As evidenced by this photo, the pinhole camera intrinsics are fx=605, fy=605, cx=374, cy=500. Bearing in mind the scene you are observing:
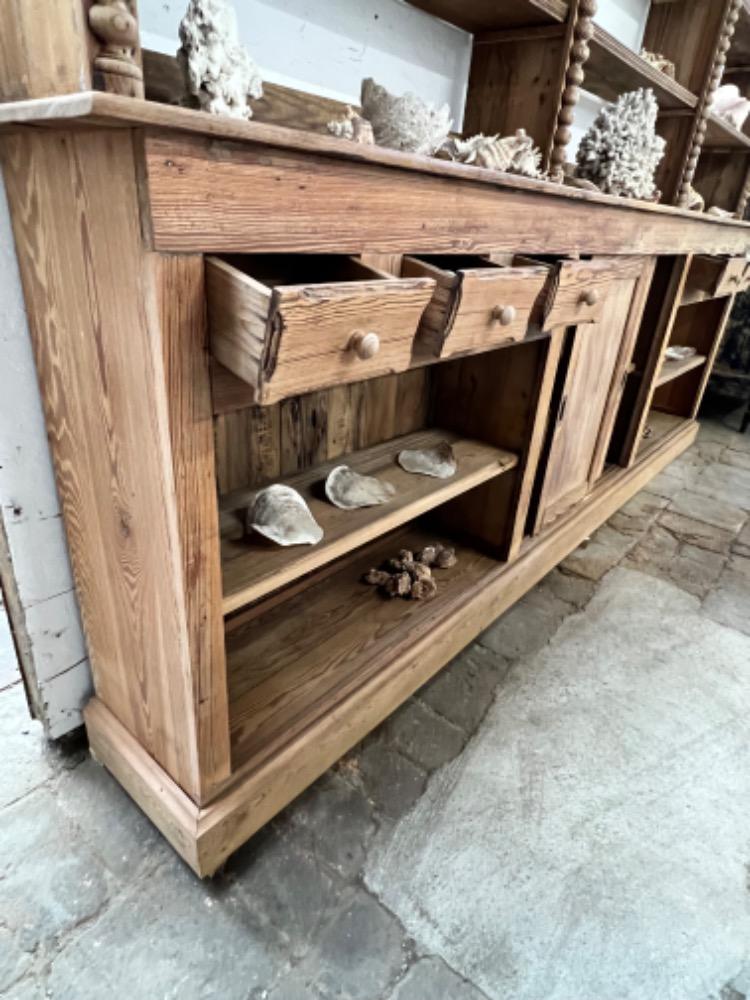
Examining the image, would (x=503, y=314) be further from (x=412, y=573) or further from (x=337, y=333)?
(x=412, y=573)

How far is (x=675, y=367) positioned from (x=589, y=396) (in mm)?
1176

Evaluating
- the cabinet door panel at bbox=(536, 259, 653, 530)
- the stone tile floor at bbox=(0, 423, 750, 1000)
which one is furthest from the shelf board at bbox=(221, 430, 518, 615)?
the stone tile floor at bbox=(0, 423, 750, 1000)

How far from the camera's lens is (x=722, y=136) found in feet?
8.84

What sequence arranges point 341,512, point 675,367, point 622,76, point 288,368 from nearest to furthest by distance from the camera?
1. point 288,368
2. point 341,512
3. point 622,76
4. point 675,367

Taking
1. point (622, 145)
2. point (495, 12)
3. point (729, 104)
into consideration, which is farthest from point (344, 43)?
point (729, 104)

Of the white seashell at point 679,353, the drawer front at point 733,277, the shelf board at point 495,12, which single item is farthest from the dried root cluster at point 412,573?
the white seashell at point 679,353

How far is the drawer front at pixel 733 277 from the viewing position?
2.53 meters

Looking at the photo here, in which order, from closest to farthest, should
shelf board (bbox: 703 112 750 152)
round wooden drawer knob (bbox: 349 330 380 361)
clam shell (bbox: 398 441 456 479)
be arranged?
round wooden drawer knob (bbox: 349 330 380 361) < clam shell (bbox: 398 441 456 479) < shelf board (bbox: 703 112 750 152)

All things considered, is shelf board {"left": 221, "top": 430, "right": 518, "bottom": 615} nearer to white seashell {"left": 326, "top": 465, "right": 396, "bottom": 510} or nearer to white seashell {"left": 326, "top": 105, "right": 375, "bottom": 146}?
white seashell {"left": 326, "top": 465, "right": 396, "bottom": 510}

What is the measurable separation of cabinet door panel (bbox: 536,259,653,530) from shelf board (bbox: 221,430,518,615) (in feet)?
0.91

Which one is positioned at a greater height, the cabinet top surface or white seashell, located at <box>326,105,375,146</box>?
white seashell, located at <box>326,105,375,146</box>

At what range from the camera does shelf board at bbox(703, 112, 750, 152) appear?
2.42m

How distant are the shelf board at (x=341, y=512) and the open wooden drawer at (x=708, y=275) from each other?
1.46 metres

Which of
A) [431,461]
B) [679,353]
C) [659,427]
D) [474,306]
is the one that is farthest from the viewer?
[659,427]
